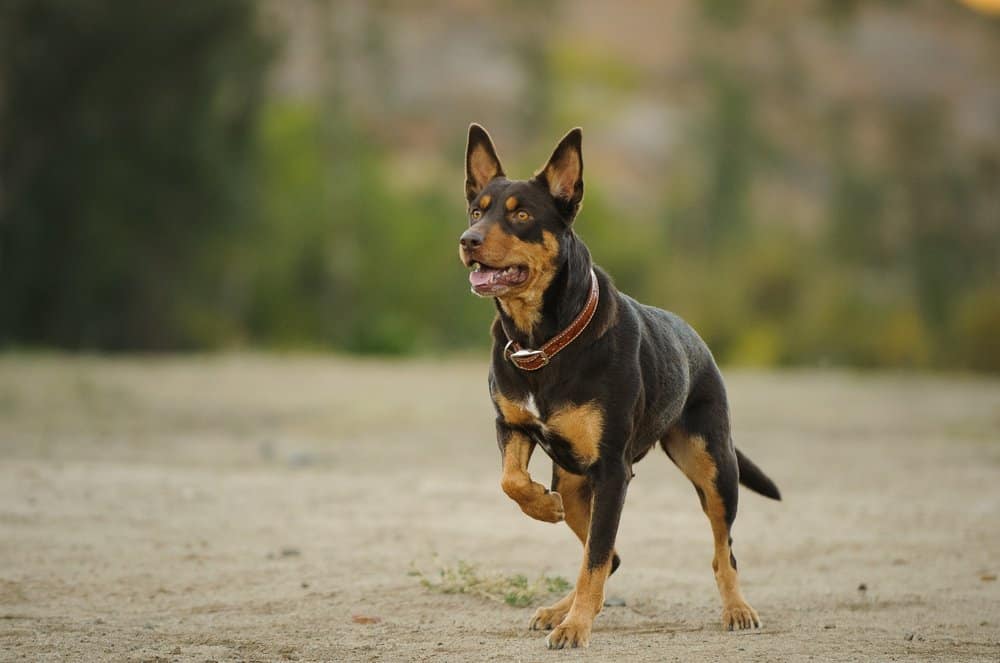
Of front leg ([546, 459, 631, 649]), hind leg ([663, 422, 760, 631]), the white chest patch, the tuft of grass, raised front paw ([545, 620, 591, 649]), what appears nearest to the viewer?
raised front paw ([545, 620, 591, 649])

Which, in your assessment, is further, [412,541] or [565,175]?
[412,541]

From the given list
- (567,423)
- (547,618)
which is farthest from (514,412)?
(547,618)

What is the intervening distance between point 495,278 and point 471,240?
0.77 ft

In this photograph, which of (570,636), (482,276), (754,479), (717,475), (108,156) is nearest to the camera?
(570,636)

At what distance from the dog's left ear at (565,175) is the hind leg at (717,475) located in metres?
1.45

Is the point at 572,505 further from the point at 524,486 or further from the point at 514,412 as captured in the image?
the point at 514,412

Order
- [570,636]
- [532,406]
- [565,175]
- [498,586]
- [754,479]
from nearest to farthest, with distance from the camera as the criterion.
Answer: [570,636], [532,406], [565,175], [754,479], [498,586]

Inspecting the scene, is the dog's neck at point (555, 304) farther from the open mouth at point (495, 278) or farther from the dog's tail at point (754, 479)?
the dog's tail at point (754, 479)

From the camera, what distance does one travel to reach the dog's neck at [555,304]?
24.3 ft

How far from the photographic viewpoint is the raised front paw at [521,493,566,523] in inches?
298

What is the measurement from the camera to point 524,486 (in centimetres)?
745

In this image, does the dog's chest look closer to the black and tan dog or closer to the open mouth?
the black and tan dog

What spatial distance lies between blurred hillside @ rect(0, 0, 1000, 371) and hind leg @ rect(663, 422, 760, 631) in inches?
996

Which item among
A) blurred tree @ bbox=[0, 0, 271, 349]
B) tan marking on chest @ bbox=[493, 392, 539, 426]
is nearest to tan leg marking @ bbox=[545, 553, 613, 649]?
tan marking on chest @ bbox=[493, 392, 539, 426]
